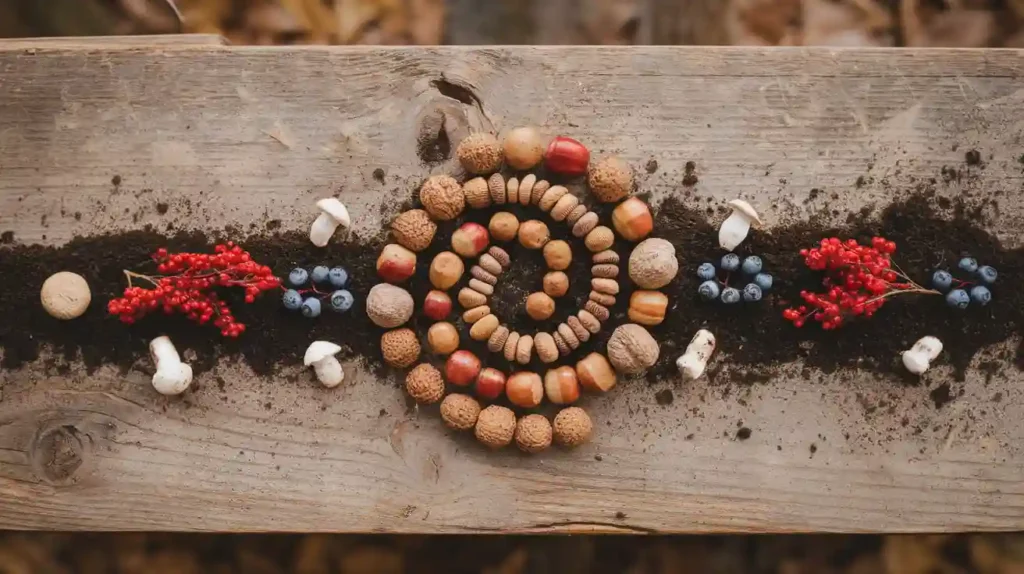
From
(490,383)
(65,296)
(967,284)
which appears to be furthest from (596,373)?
(65,296)

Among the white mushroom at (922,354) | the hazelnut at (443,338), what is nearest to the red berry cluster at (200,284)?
the hazelnut at (443,338)

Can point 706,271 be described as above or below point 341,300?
above

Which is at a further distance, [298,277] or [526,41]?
[526,41]

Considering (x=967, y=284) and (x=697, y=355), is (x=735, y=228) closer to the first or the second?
(x=697, y=355)

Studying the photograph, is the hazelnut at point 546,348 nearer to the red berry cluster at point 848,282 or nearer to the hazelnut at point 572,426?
the hazelnut at point 572,426

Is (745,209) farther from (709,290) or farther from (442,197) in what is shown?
(442,197)

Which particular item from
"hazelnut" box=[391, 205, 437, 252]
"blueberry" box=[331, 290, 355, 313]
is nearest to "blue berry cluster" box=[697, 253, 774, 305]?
"hazelnut" box=[391, 205, 437, 252]

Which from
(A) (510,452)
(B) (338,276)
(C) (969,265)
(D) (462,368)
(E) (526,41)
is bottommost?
(A) (510,452)

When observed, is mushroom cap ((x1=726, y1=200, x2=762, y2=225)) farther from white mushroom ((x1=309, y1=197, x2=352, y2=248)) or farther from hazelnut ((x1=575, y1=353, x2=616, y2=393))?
white mushroom ((x1=309, y1=197, x2=352, y2=248))
